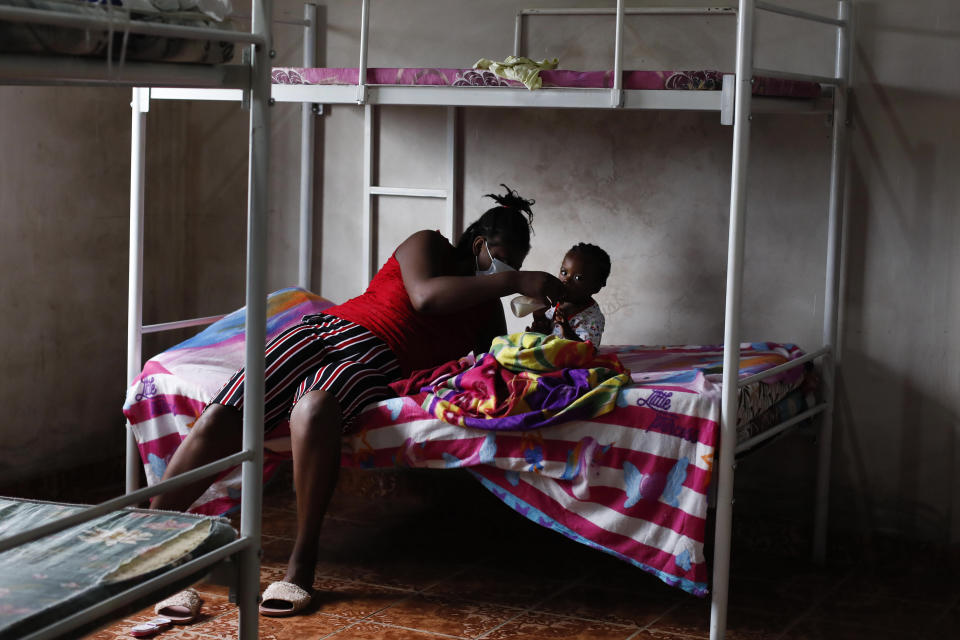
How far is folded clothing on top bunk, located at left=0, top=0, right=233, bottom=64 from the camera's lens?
149cm

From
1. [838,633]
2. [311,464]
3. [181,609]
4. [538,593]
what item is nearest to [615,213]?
[538,593]

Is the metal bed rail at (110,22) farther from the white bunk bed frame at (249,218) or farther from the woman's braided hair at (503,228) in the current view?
the woman's braided hair at (503,228)

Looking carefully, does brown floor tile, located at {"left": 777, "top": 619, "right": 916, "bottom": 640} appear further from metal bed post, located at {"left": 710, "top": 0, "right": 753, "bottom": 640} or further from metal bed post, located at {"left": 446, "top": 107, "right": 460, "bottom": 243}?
metal bed post, located at {"left": 446, "top": 107, "right": 460, "bottom": 243}

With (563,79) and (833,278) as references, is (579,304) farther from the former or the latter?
(833,278)

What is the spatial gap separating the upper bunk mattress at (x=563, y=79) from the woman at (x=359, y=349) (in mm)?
446

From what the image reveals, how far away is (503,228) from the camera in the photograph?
139 inches

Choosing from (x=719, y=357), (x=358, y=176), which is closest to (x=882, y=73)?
(x=719, y=357)

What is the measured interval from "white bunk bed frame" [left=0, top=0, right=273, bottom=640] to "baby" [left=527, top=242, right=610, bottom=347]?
5.35 ft

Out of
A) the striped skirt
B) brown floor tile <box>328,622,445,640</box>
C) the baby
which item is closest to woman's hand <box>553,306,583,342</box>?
the baby

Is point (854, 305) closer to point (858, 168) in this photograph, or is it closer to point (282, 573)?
point (858, 168)

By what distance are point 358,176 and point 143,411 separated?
4.29ft

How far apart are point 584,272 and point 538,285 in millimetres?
339

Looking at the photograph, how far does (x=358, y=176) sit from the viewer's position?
4312mm

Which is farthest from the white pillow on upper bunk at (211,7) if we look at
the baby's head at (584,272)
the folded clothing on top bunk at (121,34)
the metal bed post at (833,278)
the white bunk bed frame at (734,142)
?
the metal bed post at (833,278)
